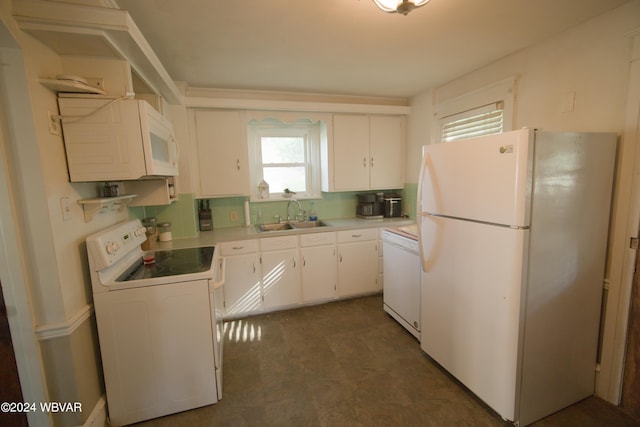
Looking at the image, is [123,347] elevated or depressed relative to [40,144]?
depressed

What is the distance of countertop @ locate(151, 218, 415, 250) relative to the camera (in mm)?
2583

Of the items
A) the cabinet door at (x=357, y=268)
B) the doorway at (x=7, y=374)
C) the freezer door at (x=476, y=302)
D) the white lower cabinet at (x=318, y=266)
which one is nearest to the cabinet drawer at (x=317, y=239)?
the white lower cabinet at (x=318, y=266)

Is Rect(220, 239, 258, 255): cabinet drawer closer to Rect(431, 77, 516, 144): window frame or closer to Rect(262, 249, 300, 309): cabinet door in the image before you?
Rect(262, 249, 300, 309): cabinet door

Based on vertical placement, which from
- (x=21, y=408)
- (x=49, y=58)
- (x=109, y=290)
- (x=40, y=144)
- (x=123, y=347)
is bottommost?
(x=21, y=408)

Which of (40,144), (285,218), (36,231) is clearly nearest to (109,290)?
(36,231)

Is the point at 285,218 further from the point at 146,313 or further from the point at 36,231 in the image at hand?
the point at 36,231

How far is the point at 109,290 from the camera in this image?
1597 millimetres

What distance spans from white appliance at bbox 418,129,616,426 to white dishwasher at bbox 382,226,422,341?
465 mm

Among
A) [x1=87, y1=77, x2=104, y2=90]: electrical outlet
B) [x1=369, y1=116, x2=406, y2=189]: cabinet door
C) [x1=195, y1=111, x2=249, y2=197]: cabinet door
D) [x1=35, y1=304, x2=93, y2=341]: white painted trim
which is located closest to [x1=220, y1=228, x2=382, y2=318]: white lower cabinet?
[x1=195, y1=111, x2=249, y2=197]: cabinet door

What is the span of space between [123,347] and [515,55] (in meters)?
3.48

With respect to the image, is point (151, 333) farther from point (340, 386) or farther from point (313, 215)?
point (313, 215)

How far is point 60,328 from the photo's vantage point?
1392mm

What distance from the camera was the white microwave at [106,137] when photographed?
1.49 metres

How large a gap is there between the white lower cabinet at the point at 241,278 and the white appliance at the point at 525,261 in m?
1.81
